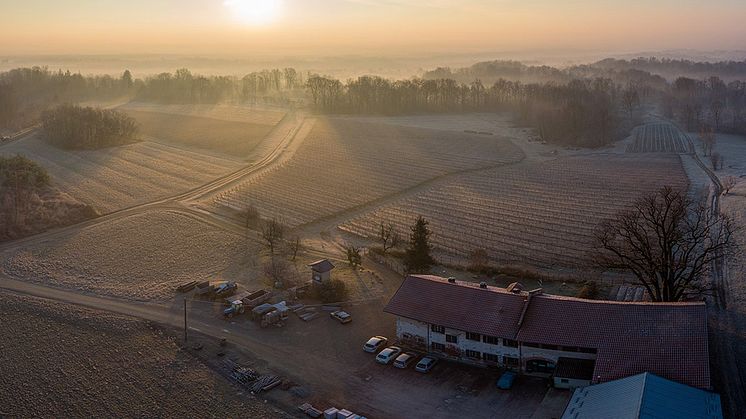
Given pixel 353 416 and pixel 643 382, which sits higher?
pixel 643 382

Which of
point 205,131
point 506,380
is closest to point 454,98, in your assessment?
point 205,131

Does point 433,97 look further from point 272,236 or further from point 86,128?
point 272,236

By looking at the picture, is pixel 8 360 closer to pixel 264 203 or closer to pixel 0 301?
pixel 0 301

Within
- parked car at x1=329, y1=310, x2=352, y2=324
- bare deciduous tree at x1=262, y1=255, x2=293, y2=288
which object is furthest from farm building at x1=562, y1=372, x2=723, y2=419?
bare deciduous tree at x1=262, y1=255, x2=293, y2=288

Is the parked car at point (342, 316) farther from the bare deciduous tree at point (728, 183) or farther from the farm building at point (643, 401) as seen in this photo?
the bare deciduous tree at point (728, 183)

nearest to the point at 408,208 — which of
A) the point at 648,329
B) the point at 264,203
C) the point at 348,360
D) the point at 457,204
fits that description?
the point at 457,204

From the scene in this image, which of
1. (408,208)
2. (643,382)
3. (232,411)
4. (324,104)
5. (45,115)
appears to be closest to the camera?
(643,382)

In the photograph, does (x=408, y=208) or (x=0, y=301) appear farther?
(x=408, y=208)
